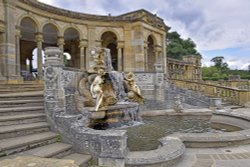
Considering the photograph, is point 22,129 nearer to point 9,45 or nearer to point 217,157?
point 217,157

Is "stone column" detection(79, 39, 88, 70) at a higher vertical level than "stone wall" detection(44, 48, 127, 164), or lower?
higher

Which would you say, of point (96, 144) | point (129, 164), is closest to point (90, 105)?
point (96, 144)

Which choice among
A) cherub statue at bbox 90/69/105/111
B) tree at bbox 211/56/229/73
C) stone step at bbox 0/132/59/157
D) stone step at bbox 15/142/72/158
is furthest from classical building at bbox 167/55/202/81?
tree at bbox 211/56/229/73

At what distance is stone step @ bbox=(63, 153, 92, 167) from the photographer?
4.18 m

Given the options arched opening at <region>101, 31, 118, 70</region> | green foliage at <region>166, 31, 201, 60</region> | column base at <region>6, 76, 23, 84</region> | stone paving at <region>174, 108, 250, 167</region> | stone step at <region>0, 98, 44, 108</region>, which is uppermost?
green foliage at <region>166, 31, 201, 60</region>

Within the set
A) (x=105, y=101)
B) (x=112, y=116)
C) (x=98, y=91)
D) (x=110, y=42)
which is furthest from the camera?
(x=110, y=42)

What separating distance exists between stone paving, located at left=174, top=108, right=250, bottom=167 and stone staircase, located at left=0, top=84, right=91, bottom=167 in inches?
79.5

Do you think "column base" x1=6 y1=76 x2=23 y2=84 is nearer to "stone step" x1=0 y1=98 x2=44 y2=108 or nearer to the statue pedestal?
"stone step" x1=0 y1=98 x2=44 y2=108

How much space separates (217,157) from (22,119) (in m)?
4.38

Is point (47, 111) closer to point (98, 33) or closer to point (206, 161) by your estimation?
point (206, 161)

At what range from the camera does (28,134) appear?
501 centimetres

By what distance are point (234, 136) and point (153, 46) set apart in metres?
15.4

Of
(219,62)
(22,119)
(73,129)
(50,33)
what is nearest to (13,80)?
(22,119)

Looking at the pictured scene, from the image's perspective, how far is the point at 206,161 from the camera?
4.43 m
